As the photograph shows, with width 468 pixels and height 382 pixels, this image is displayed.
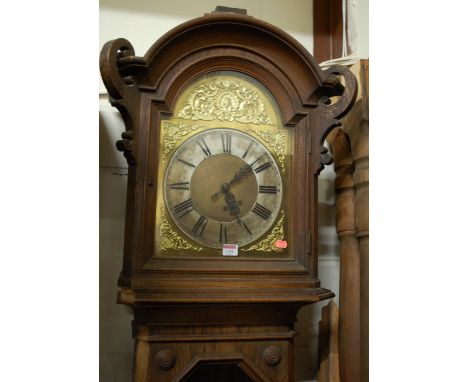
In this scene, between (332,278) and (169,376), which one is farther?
(332,278)

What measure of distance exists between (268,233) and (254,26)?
1.60 ft

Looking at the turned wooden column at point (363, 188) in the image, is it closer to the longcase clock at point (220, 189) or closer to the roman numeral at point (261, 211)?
the longcase clock at point (220, 189)

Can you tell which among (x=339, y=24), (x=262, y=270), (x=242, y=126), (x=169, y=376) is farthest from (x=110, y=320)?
(x=339, y=24)

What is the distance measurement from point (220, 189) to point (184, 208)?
0.10 meters

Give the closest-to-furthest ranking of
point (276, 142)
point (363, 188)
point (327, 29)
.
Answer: point (276, 142)
point (363, 188)
point (327, 29)

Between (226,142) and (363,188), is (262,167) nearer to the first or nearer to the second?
(226,142)

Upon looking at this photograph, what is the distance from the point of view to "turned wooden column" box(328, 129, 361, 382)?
1.41m

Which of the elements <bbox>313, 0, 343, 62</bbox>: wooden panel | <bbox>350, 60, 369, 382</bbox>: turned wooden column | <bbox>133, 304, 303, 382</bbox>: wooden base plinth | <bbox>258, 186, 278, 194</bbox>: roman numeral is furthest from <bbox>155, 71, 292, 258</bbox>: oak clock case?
<bbox>313, 0, 343, 62</bbox>: wooden panel

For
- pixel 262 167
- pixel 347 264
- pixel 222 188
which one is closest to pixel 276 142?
pixel 262 167

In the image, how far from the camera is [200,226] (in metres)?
1.19

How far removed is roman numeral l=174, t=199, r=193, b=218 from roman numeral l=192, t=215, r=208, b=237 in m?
0.03

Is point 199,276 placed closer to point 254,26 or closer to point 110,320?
point 110,320

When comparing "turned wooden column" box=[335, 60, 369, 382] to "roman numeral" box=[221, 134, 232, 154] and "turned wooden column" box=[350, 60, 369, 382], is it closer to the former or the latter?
"turned wooden column" box=[350, 60, 369, 382]

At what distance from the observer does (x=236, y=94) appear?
49.5 inches
